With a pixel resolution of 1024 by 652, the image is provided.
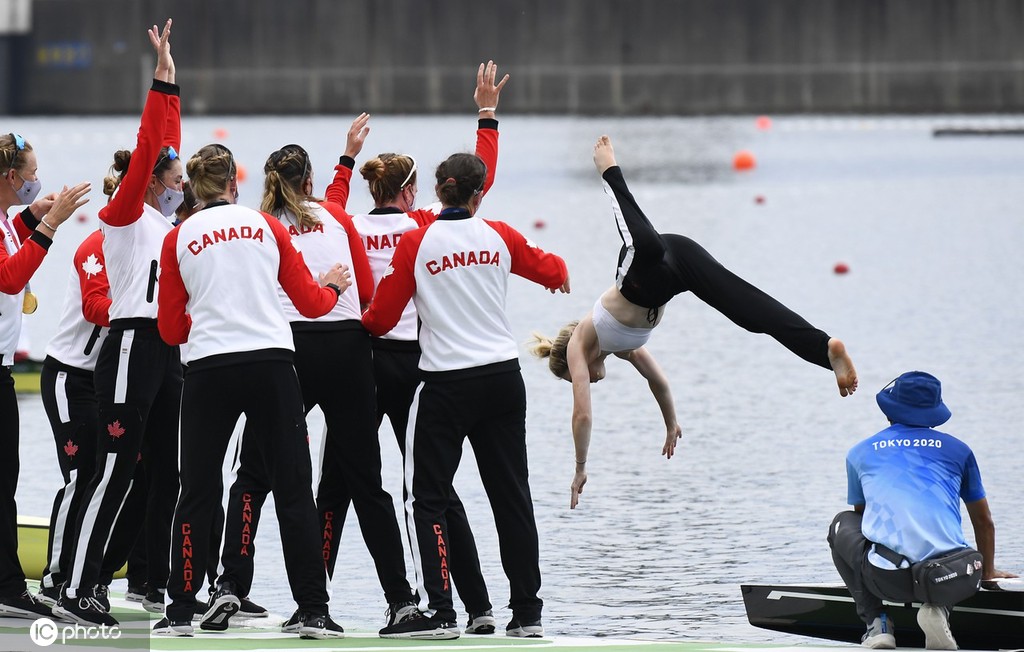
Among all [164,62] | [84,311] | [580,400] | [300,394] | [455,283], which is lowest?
[580,400]

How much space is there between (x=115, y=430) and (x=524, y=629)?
5.78 ft

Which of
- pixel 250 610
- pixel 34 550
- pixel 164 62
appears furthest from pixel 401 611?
pixel 164 62

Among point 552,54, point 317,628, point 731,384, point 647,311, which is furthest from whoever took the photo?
point 552,54

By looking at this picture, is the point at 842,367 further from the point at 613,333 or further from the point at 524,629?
the point at 524,629

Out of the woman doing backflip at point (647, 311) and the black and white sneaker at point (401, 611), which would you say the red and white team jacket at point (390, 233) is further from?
the black and white sneaker at point (401, 611)

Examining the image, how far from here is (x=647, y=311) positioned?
23.8 feet

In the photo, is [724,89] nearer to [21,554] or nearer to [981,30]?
[981,30]

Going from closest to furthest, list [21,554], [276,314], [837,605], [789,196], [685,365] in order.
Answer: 1. [276,314]
2. [837,605]
3. [21,554]
4. [685,365]
5. [789,196]

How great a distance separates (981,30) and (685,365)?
49215mm

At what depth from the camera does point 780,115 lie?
6419cm

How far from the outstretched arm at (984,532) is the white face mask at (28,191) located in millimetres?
3862

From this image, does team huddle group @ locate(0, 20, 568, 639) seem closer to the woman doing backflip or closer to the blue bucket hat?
the woman doing backflip

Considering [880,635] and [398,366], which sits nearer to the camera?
[880,635]

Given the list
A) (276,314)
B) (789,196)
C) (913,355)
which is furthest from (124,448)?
(789,196)
